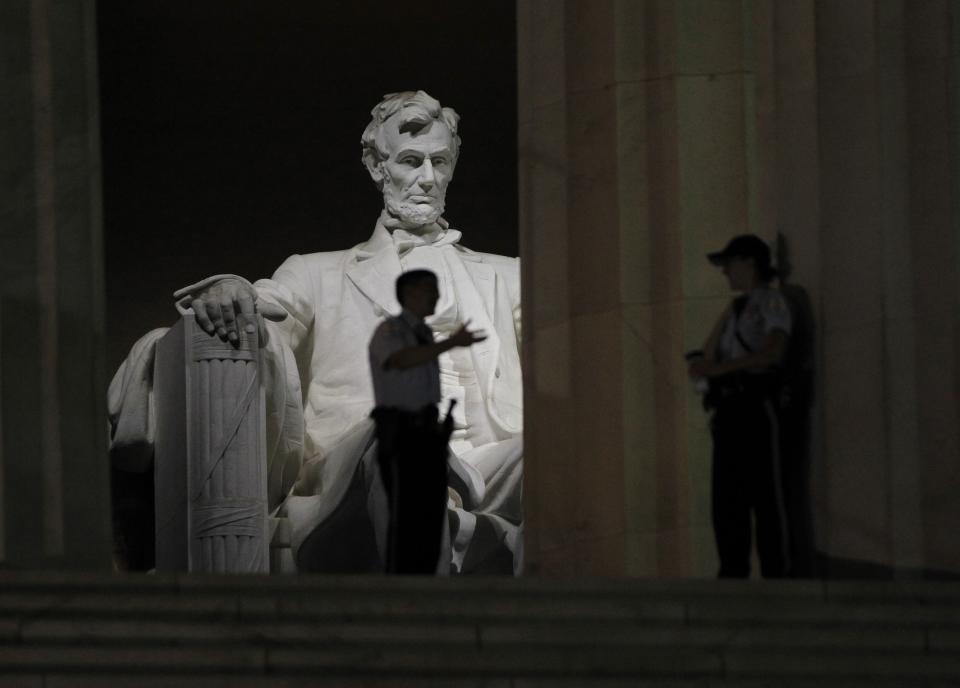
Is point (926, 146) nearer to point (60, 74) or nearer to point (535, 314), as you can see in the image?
point (535, 314)

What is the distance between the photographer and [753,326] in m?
16.3

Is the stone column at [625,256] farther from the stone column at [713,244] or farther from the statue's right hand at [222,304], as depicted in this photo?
the statue's right hand at [222,304]

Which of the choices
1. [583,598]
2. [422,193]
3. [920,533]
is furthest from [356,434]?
[583,598]

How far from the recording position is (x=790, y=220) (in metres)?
17.8

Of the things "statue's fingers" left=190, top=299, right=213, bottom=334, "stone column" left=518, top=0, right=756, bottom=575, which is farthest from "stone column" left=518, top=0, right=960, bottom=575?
"statue's fingers" left=190, top=299, right=213, bottom=334

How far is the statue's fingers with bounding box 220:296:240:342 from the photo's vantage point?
1980cm

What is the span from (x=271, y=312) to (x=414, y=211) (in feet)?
5.88

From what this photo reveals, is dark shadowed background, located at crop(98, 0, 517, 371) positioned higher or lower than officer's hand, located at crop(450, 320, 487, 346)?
higher

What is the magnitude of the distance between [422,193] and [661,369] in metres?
3.95

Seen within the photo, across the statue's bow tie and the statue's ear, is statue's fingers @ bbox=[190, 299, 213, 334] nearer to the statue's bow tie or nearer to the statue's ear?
the statue's bow tie

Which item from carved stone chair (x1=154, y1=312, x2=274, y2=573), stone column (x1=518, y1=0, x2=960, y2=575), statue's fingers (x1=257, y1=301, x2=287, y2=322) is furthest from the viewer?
statue's fingers (x1=257, y1=301, x2=287, y2=322)

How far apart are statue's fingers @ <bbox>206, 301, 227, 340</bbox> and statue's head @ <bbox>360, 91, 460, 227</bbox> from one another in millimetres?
2597

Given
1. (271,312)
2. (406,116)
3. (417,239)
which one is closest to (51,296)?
(271,312)

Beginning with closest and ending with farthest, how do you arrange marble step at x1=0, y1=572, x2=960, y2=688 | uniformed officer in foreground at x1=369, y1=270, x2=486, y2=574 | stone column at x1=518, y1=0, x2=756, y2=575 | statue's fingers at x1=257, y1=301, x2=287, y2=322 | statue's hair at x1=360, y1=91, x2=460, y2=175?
marble step at x1=0, y1=572, x2=960, y2=688 < uniformed officer in foreground at x1=369, y1=270, x2=486, y2=574 < stone column at x1=518, y1=0, x2=756, y2=575 < statue's fingers at x1=257, y1=301, x2=287, y2=322 < statue's hair at x1=360, y1=91, x2=460, y2=175
